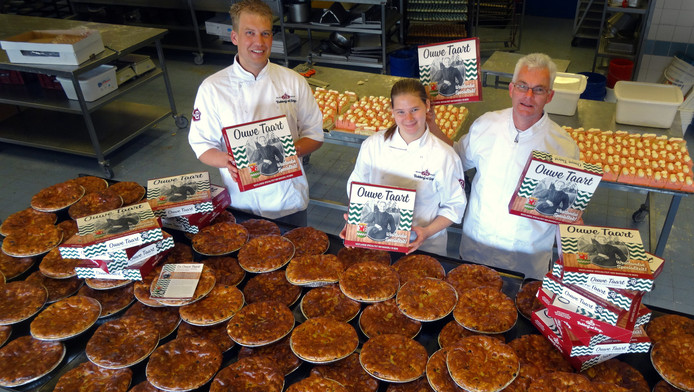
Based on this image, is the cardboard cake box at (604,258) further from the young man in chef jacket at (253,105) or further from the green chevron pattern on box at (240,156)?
the young man in chef jacket at (253,105)

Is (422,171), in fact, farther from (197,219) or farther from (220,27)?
(220,27)

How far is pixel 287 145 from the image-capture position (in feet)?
7.34

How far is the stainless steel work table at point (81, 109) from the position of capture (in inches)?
184

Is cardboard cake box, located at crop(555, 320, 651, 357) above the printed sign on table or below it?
below

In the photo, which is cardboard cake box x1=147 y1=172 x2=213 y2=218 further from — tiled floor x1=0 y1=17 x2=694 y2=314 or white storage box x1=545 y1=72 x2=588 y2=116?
white storage box x1=545 y1=72 x2=588 y2=116

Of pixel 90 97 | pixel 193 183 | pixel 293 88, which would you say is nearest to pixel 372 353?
pixel 193 183

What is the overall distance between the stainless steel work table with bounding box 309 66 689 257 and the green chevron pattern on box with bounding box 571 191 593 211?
4.76 feet

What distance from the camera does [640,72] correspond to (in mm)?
5871

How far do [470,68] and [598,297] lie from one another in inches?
54.2

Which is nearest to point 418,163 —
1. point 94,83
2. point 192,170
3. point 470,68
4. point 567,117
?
point 470,68

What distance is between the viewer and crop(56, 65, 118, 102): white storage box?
4.68m

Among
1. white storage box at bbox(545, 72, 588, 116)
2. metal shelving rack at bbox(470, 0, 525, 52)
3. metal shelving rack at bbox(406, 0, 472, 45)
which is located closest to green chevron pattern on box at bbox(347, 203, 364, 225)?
white storage box at bbox(545, 72, 588, 116)

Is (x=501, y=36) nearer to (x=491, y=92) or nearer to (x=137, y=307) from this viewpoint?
(x=491, y=92)

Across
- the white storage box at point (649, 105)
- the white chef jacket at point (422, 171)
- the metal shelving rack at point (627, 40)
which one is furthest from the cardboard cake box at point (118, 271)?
the metal shelving rack at point (627, 40)
